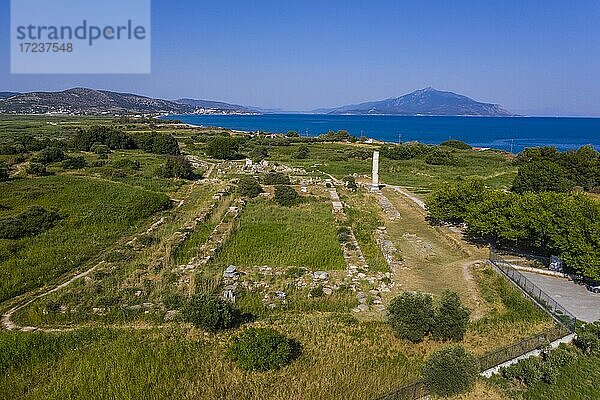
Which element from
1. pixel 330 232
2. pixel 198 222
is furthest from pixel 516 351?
pixel 198 222

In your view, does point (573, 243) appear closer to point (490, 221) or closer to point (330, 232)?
point (490, 221)

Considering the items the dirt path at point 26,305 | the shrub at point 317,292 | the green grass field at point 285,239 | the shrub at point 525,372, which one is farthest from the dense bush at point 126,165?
the shrub at point 525,372

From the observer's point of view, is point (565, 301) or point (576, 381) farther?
point (565, 301)

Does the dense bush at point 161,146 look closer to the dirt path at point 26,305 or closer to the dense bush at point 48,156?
the dense bush at point 48,156

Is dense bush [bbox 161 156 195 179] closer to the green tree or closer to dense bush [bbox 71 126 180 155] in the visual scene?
dense bush [bbox 71 126 180 155]

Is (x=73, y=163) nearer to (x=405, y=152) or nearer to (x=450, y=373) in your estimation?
(x=450, y=373)

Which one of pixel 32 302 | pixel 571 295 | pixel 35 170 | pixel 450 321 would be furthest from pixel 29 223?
pixel 571 295
